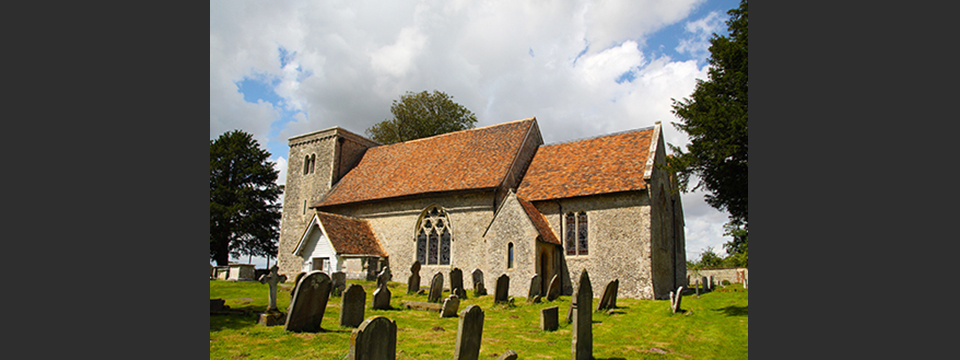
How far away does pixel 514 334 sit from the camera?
10.9 metres

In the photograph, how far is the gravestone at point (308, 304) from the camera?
32.3 feet

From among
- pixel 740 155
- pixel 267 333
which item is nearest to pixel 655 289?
pixel 740 155

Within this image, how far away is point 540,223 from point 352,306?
10724 mm

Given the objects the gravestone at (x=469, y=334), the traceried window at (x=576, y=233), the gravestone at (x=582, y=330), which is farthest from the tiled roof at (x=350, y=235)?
the gravestone at (x=582, y=330)

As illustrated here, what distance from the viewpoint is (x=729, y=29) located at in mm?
16469

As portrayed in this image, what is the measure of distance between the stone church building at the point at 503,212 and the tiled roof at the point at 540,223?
9 cm

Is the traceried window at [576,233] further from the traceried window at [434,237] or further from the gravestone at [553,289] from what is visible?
the traceried window at [434,237]

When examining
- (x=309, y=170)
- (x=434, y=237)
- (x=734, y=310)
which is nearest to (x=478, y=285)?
(x=434, y=237)

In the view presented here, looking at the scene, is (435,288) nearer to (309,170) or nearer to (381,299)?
(381,299)

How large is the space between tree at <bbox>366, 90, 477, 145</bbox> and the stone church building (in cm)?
1170

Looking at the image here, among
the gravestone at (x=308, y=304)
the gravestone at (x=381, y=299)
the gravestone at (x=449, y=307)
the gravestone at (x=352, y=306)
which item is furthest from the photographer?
the gravestone at (x=381, y=299)

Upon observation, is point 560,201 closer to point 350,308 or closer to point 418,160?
point 418,160

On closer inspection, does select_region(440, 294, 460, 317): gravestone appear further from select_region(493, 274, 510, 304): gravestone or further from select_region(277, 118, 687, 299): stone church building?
select_region(277, 118, 687, 299): stone church building

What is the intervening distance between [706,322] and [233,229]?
35.6 metres
